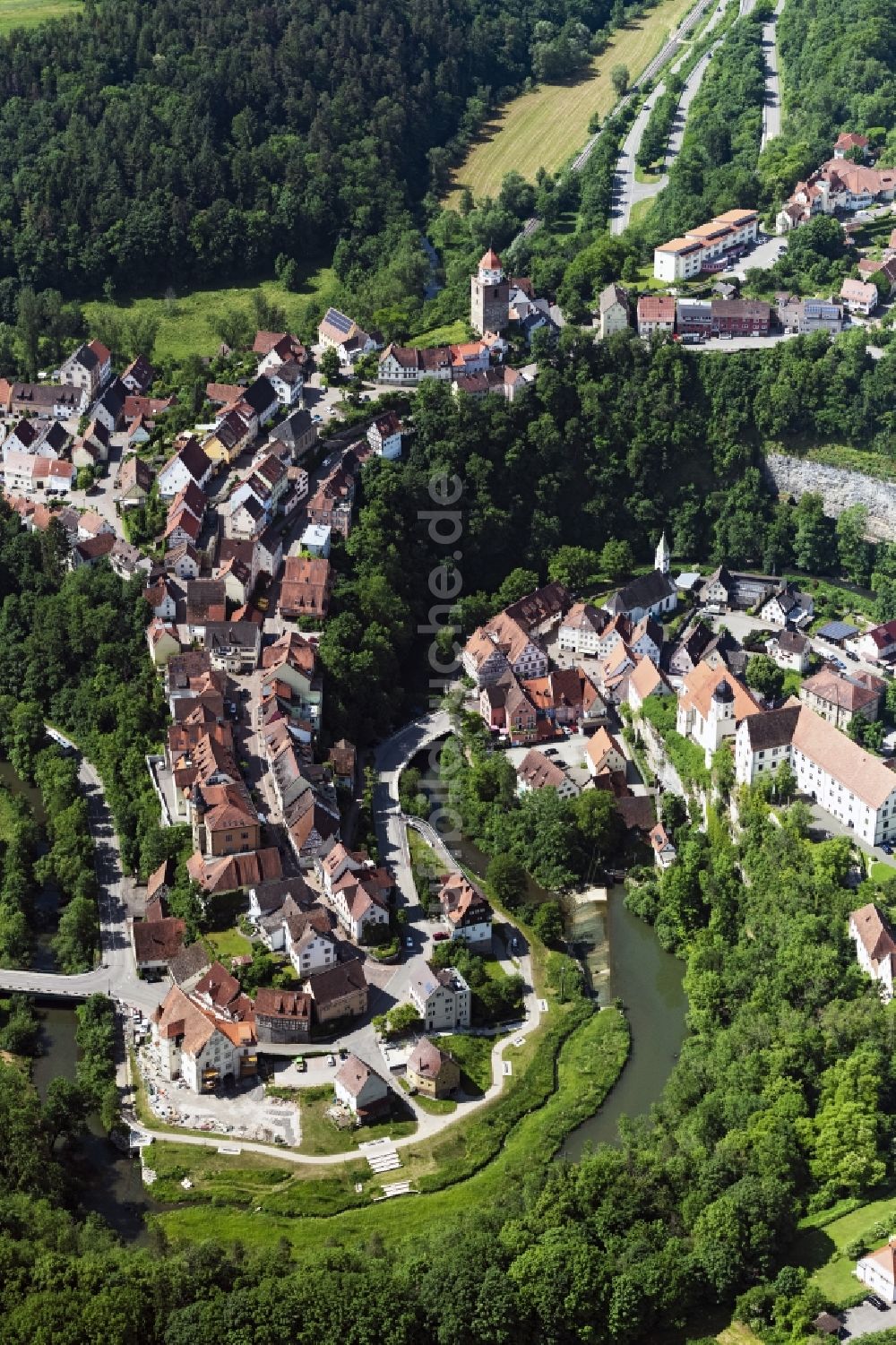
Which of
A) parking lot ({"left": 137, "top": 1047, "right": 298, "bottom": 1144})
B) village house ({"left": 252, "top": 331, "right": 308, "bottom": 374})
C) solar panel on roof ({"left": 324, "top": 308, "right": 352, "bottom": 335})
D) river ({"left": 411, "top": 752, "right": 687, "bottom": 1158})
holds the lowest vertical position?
river ({"left": 411, "top": 752, "right": 687, "bottom": 1158})

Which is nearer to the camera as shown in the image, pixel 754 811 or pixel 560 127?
pixel 754 811

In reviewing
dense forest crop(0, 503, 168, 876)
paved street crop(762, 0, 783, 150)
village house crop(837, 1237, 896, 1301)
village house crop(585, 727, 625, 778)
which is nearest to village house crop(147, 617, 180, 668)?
dense forest crop(0, 503, 168, 876)

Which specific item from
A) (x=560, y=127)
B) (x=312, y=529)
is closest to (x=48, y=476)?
(x=312, y=529)

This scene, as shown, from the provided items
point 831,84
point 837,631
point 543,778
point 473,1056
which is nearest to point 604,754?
point 543,778

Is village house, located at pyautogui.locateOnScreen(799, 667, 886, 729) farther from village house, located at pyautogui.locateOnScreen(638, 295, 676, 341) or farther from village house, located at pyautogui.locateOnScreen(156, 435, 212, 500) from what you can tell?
village house, located at pyautogui.locateOnScreen(156, 435, 212, 500)

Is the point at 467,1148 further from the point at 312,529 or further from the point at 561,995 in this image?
the point at 312,529

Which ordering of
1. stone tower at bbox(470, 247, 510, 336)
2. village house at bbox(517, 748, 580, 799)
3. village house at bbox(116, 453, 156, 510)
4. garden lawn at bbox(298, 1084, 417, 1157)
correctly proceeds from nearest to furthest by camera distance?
garden lawn at bbox(298, 1084, 417, 1157), village house at bbox(517, 748, 580, 799), village house at bbox(116, 453, 156, 510), stone tower at bbox(470, 247, 510, 336)

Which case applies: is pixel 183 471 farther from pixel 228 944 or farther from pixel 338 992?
pixel 338 992
